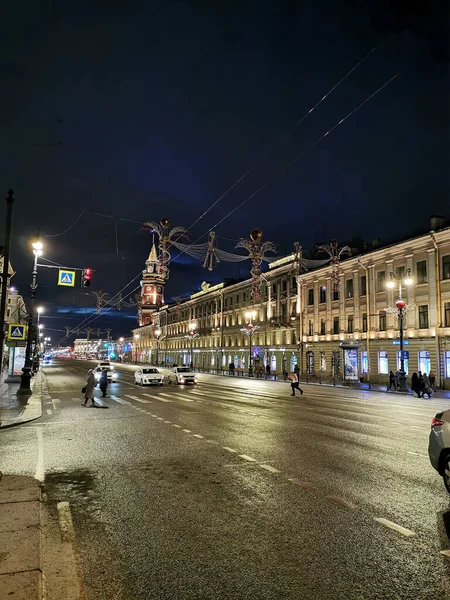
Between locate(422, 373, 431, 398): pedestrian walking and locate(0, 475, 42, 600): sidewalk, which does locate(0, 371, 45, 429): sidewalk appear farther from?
locate(422, 373, 431, 398): pedestrian walking

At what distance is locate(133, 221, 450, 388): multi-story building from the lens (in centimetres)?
3650

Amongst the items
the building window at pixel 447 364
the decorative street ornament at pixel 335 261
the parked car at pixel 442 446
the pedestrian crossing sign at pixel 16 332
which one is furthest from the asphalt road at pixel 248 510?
the decorative street ornament at pixel 335 261

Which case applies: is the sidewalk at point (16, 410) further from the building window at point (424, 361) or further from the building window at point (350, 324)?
the building window at point (350, 324)

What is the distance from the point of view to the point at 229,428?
13.0m

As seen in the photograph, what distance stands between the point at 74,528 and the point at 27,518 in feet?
1.83

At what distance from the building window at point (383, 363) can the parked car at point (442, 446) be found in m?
36.8

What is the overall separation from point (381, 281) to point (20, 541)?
4179 cm

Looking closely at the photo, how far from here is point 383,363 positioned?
1634 inches

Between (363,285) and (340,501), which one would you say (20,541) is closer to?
(340,501)

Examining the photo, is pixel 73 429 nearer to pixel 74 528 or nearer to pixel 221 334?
pixel 74 528

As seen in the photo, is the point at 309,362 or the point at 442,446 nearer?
the point at 442,446

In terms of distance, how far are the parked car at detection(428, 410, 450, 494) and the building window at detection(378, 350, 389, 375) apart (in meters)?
36.8

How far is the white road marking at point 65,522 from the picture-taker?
514 centimetres

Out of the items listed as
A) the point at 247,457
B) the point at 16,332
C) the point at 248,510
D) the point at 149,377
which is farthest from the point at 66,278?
the point at 248,510
